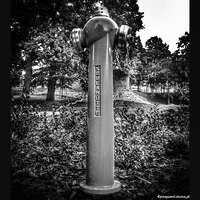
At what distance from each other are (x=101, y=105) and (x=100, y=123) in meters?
0.23

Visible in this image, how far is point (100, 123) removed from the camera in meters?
3.23

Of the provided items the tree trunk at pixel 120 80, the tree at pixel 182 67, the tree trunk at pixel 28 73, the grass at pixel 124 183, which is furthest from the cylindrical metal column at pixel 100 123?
the tree trunk at pixel 28 73

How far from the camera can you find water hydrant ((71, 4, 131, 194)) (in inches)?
127

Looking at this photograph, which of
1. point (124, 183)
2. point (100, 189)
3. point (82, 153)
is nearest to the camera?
point (100, 189)

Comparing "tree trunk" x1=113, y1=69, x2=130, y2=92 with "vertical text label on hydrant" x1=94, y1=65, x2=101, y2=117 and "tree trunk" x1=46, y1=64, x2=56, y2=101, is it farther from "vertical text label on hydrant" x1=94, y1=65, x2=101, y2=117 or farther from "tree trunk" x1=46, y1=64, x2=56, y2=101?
"vertical text label on hydrant" x1=94, y1=65, x2=101, y2=117

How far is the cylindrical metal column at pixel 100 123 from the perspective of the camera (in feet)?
10.6

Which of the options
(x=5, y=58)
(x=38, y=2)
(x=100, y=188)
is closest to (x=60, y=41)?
(x=38, y=2)

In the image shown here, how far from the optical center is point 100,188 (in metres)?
3.19

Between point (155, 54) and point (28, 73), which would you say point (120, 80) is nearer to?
point (155, 54)

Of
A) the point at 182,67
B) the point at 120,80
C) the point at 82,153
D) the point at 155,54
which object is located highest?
the point at 155,54

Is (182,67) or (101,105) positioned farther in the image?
(182,67)

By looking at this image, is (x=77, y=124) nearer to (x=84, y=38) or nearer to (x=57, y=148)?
(x=57, y=148)

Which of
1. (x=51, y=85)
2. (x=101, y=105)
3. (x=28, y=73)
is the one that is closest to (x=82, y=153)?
(x=101, y=105)

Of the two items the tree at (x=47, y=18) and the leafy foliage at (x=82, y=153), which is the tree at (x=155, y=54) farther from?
the leafy foliage at (x=82, y=153)
